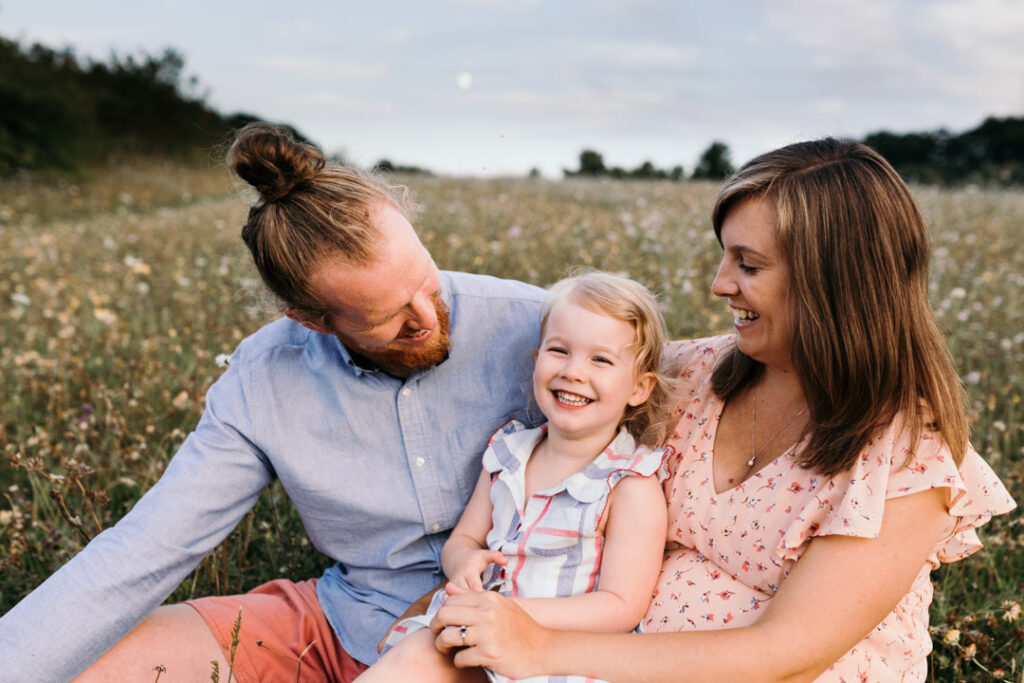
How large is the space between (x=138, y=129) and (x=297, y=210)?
29.4 m

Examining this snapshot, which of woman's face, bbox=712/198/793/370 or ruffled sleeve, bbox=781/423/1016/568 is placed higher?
woman's face, bbox=712/198/793/370

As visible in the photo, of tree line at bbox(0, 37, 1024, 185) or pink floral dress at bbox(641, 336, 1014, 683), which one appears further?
tree line at bbox(0, 37, 1024, 185)

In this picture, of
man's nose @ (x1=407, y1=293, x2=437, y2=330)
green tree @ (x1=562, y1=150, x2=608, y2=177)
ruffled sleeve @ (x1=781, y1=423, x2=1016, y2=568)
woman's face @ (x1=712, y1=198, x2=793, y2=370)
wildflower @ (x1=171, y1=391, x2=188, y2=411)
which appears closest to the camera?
ruffled sleeve @ (x1=781, y1=423, x2=1016, y2=568)

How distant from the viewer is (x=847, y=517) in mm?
1610

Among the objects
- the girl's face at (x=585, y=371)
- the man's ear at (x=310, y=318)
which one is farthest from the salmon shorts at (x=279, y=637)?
the girl's face at (x=585, y=371)

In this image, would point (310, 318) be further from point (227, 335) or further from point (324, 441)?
point (227, 335)

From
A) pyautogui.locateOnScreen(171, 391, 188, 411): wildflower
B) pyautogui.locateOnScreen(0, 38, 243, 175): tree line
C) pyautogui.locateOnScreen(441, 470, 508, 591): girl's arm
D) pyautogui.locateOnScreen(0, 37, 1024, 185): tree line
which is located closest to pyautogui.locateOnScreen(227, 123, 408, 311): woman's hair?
pyautogui.locateOnScreen(441, 470, 508, 591): girl's arm

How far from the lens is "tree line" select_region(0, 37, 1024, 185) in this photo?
17.1 metres

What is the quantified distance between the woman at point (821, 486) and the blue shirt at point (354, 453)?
54 centimetres

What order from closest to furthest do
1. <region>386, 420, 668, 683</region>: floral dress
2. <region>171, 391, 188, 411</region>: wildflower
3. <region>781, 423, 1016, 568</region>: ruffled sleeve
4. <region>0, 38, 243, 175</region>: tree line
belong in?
<region>781, 423, 1016, 568</region>: ruffled sleeve, <region>386, 420, 668, 683</region>: floral dress, <region>171, 391, 188, 411</region>: wildflower, <region>0, 38, 243, 175</region>: tree line

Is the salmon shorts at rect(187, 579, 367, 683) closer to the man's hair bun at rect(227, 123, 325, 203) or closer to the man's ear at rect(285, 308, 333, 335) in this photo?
the man's ear at rect(285, 308, 333, 335)

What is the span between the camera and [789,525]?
5.77ft

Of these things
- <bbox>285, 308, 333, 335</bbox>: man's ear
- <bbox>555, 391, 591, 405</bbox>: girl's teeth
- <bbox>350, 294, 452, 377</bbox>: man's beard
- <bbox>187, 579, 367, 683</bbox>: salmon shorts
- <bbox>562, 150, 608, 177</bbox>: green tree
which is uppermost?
<bbox>562, 150, 608, 177</bbox>: green tree

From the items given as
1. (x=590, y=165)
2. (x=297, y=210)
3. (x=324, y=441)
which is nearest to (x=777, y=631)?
(x=324, y=441)
